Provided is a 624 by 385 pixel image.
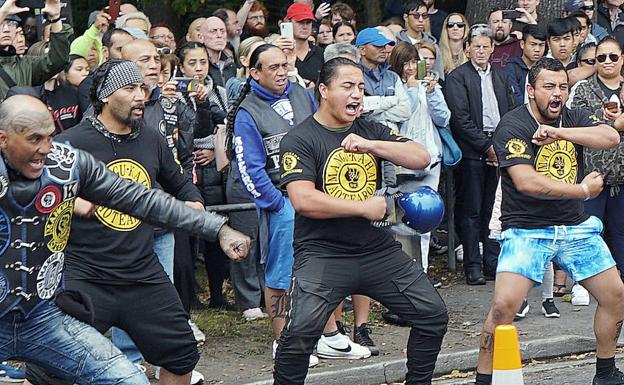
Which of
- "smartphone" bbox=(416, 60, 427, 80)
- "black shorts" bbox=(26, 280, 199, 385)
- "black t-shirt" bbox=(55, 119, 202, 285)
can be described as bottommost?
"black shorts" bbox=(26, 280, 199, 385)

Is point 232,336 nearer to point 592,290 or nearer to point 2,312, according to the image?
A: point 592,290

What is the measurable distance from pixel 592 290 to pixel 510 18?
210 inches

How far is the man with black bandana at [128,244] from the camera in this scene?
7.00 metres

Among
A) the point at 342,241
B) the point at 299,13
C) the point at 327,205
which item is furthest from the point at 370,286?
the point at 299,13

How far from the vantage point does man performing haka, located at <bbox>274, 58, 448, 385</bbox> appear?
720 cm

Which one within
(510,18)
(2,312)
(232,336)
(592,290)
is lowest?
(232,336)

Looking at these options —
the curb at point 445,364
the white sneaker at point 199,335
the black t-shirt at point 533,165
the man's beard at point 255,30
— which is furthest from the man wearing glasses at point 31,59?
the man's beard at point 255,30

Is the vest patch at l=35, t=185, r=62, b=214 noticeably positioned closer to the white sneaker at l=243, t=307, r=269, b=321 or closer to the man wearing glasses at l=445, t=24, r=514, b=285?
the white sneaker at l=243, t=307, r=269, b=321

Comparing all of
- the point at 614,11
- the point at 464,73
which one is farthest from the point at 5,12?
the point at 614,11

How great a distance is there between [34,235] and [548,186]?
3.48 meters

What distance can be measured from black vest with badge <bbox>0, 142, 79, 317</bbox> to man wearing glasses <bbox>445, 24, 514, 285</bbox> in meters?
6.04

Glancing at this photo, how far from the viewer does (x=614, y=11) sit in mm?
14195

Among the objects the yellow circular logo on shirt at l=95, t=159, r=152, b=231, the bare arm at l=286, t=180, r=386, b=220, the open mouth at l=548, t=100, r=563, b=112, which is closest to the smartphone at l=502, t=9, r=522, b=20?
the open mouth at l=548, t=100, r=563, b=112

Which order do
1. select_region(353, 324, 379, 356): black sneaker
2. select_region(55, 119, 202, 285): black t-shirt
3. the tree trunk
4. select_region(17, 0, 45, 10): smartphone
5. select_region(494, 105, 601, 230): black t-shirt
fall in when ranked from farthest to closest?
the tree trunk, select_region(17, 0, 45, 10): smartphone, select_region(353, 324, 379, 356): black sneaker, select_region(494, 105, 601, 230): black t-shirt, select_region(55, 119, 202, 285): black t-shirt
